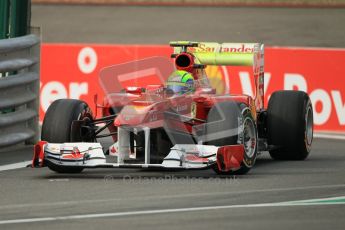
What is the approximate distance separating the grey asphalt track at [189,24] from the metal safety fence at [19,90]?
15.1 meters

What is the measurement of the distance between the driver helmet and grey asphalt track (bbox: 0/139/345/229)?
898 millimetres

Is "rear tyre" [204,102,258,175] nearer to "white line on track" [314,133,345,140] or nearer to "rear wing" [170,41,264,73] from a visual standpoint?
"rear wing" [170,41,264,73]

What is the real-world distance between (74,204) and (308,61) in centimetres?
905

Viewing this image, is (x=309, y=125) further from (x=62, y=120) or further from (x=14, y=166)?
(x=14, y=166)

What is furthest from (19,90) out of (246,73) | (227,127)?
(246,73)

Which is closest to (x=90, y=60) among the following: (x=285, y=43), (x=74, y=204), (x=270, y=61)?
(x=270, y=61)

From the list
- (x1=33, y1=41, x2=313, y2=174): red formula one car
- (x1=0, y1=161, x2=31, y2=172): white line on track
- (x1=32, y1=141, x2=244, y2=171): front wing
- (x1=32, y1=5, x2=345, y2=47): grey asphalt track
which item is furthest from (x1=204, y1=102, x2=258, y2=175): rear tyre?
(x1=32, y1=5, x2=345, y2=47): grey asphalt track

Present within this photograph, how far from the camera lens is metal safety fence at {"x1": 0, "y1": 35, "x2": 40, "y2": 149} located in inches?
613

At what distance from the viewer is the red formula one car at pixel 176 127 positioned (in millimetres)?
12867

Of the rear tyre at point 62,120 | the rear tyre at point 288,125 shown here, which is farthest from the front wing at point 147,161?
the rear tyre at point 288,125

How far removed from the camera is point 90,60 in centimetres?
2033

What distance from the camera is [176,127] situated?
1327 cm

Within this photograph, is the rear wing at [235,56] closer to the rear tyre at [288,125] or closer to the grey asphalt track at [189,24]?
the rear tyre at [288,125]

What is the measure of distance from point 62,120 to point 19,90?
2742 millimetres
